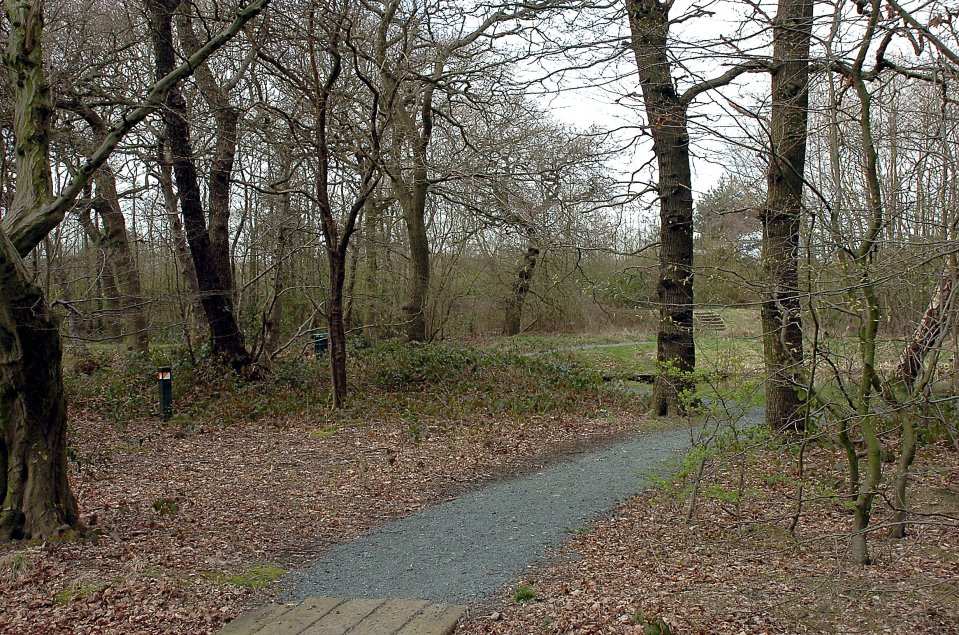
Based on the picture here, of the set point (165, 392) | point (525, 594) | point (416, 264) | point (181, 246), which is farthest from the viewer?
point (416, 264)

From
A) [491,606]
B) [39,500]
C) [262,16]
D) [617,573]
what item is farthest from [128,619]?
[262,16]

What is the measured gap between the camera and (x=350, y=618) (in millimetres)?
4223

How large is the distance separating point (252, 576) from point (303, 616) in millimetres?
865

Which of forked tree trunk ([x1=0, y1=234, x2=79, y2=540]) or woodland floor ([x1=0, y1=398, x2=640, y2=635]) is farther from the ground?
forked tree trunk ([x1=0, y1=234, x2=79, y2=540])

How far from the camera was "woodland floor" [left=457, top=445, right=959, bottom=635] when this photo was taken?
3.87m

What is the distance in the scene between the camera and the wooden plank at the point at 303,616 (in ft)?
13.4

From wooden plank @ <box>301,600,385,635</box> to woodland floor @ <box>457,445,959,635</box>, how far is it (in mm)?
601

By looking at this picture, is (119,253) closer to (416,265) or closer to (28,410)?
(416,265)

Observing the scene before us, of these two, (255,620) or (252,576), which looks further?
(252,576)

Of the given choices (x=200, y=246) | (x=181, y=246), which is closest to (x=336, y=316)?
(x=200, y=246)

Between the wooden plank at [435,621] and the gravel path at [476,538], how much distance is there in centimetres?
15

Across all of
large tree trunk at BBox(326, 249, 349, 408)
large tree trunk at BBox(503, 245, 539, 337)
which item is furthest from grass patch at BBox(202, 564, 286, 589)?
large tree trunk at BBox(503, 245, 539, 337)

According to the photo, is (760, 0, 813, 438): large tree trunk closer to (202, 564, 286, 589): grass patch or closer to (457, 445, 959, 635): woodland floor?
(457, 445, 959, 635): woodland floor

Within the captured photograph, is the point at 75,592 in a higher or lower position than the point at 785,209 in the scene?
lower
